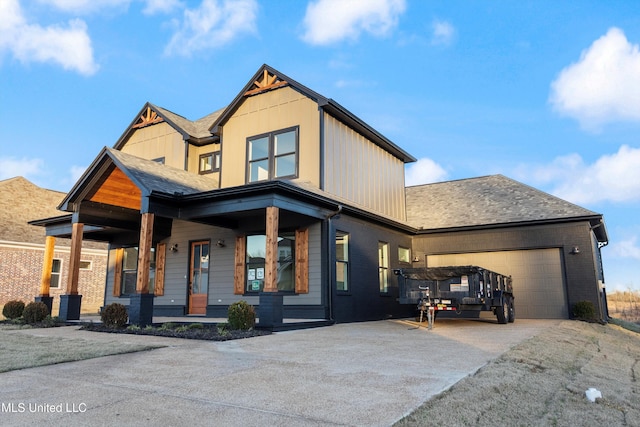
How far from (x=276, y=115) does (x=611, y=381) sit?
11265 mm

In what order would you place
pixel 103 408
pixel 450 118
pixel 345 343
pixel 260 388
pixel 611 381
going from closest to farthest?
1. pixel 103 408
2. pixel 260 388
3. pixel 611 381
4. pixel 345 343
5. pixel 450 118

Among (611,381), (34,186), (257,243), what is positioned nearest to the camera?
(611,381)

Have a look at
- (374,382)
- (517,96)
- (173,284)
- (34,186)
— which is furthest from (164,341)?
(517,96)

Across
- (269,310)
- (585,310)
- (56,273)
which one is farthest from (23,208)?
(585,310)

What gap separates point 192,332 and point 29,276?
16.7m

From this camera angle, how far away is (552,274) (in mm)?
15047

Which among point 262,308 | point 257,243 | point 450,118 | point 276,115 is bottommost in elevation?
point 262,308

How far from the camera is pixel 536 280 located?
15211mm

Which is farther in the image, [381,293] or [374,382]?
[381,293]

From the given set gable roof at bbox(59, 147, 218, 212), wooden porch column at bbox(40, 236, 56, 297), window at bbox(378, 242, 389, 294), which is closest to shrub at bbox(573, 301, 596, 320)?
window at bbox(378, 242, 389, 294)

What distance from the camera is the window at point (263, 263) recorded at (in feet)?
41.8

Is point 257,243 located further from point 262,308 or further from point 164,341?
point 164,341

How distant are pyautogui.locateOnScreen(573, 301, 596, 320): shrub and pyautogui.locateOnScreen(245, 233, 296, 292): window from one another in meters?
9.08

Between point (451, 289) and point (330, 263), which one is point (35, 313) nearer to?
point (330, 263)
